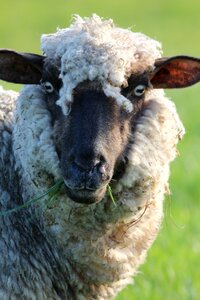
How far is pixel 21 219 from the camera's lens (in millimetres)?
5441

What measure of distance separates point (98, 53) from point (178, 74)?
0.64 metres

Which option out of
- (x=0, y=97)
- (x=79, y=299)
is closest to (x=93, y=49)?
(x=0, y=97)

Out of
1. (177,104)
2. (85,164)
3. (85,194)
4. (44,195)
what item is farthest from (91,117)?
(177,104)

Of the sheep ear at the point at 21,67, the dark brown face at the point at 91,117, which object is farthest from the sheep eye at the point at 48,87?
the sheep ear at the point at 21,67

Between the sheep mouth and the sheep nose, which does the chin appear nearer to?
the sheep mouth

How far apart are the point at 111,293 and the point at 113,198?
697 mm

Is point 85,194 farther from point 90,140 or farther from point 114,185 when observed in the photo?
point 114,185

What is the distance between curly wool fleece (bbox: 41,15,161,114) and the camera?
16.5ft

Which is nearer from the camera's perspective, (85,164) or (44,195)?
(85,164)

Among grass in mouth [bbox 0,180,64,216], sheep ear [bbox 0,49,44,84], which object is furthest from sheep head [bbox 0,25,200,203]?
grass in mouth [bbox 0,180,64,216]

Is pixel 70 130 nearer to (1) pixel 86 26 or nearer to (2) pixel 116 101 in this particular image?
(2) pixel 116 101

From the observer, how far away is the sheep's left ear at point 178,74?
5480 millimetres

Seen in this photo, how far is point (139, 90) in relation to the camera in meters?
5.28

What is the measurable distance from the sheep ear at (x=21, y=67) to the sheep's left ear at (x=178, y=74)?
65cm
